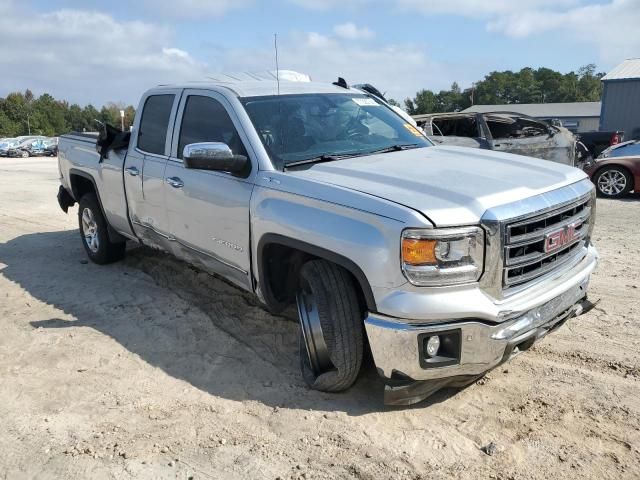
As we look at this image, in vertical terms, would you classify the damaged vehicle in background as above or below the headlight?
above

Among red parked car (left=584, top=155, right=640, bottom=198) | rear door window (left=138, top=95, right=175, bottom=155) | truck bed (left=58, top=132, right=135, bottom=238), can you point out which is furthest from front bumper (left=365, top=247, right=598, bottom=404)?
A: red parked car (left=584, top=155, right=640, bottom=198)

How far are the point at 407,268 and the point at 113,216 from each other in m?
4.02

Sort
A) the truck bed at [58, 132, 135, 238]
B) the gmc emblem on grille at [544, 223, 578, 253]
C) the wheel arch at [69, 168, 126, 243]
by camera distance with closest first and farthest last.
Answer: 1. the gmc emblem on grille at [544, 223, 578, 253]
2. the truck bed at [58, 132, 135, 238]
3. the wheel arch at [69, 168, 126, 243]

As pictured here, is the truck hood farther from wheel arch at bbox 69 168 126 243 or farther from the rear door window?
wheel arch at bbox 69 168 126 243

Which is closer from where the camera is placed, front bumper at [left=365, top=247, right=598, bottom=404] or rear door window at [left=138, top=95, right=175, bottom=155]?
front bumper at [left=365, top=247, right=598, bottom=404]

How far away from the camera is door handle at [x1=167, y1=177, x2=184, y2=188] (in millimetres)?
4479

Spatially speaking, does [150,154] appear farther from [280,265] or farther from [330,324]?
[330,324]

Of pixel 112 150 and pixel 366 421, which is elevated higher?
pixel 112 150

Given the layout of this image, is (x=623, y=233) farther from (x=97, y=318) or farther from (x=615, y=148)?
(x=97, y=318)

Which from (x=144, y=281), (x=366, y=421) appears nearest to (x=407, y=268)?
(x=366, y=421)

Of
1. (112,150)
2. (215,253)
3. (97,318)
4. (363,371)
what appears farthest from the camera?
A: (112,150)

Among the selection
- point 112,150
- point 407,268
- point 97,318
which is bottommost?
point 97,318

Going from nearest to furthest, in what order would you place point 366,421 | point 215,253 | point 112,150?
point 366,421
point 215,253
point 112,150

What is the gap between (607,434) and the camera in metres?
3.06
